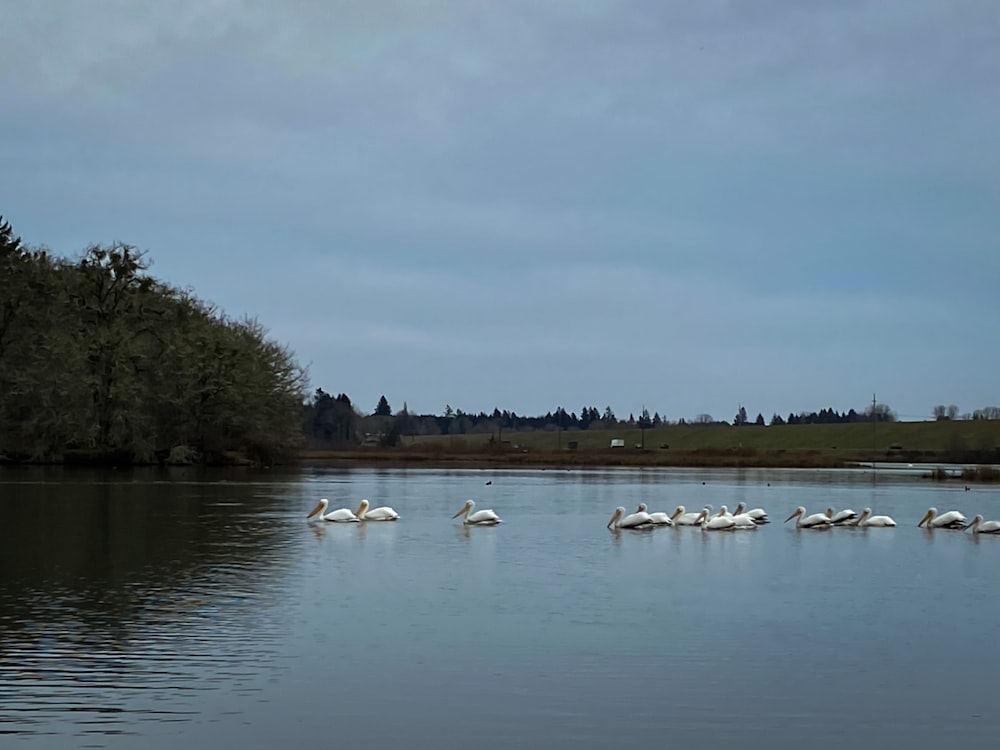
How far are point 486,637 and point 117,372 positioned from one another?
54415mm

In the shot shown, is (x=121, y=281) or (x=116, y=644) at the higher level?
(x=121, y=281)

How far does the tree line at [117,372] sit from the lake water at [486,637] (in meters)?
37.2

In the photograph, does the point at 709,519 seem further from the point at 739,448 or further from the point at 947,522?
the point at 739,448

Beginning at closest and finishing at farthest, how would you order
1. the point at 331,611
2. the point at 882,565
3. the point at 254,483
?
the point at 331,611 < the point at 882,565 < the point at 254,483

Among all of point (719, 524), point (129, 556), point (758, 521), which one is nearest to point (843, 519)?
point (758, 521)

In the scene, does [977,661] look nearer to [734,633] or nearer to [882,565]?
[734,633]

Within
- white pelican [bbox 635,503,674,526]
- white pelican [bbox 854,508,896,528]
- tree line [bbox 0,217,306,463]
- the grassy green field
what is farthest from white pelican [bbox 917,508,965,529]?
the grassy green field

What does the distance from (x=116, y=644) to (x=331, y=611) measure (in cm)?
310

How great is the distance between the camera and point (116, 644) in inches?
505

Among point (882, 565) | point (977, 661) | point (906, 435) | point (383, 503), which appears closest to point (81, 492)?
point (383, 503)

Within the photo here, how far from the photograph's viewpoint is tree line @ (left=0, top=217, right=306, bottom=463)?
63750mm

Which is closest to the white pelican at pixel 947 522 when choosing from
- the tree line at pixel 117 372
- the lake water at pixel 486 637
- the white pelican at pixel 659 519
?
the lake water at pixel 486 637

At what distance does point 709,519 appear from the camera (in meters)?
29.7

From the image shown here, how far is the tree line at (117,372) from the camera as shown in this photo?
6375 cm
